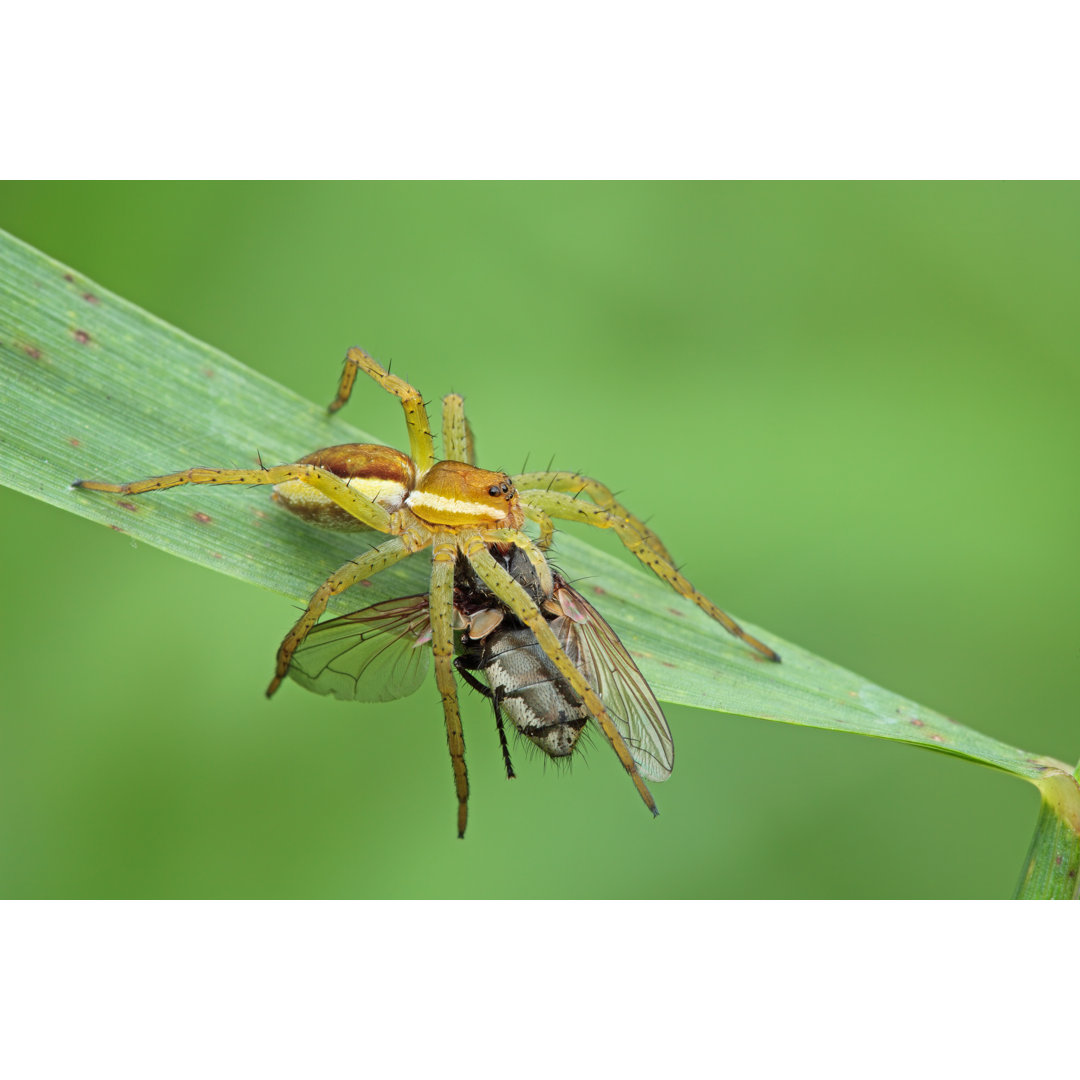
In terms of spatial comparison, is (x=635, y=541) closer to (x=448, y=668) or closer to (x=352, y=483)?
(x=448, y=668)

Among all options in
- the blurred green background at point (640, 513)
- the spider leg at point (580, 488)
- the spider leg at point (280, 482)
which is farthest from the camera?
the spider leg at point (580, 488)

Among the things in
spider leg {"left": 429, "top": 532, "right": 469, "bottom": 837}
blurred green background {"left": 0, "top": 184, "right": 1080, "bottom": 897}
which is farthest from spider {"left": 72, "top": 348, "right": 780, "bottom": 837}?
blurred green background {"left": 0, "top": 184, "right": 1080, "bottom": 897}

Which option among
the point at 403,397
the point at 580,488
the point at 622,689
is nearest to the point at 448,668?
the point at 622,689

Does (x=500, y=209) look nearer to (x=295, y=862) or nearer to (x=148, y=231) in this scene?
(x=148, y=231)

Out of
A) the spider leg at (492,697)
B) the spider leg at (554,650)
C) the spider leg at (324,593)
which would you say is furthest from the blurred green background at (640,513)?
the spider leg at (554,650)

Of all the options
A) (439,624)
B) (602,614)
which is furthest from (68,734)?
(602,614)

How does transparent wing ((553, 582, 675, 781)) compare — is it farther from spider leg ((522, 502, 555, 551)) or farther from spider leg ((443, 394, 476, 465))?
spider leg ((443, 394, 476, 465))

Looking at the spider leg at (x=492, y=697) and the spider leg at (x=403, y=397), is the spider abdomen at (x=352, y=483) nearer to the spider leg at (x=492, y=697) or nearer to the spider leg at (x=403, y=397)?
the spider leg at (x=403, y=397)
